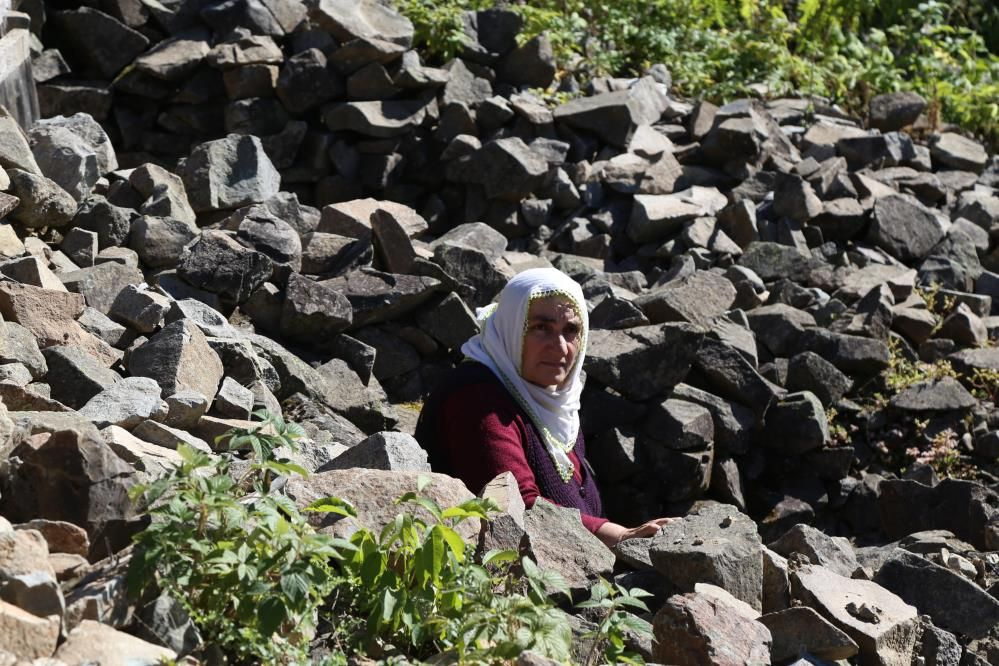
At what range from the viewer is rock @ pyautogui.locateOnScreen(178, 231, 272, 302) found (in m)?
5.86

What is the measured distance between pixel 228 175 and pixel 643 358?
256 cm

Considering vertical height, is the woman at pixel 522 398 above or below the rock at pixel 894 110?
above

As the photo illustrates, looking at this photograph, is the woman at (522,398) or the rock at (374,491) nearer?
the rock at (374,491)

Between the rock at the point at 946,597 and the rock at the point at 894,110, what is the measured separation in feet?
19.8

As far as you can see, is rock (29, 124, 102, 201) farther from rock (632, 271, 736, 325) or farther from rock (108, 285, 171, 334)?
rock (632, 271, 736, 325)

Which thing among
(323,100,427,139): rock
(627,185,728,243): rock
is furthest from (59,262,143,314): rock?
(627,185,728,243): rock

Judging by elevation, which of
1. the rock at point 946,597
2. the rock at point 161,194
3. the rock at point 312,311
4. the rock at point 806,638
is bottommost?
the rock at point 312,311

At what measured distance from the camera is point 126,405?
13.2 ft

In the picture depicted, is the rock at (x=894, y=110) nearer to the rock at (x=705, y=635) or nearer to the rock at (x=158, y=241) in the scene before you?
the rock at (x=158, y=241)

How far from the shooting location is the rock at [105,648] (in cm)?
247

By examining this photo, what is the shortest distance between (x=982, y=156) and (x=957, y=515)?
4685 millimetres

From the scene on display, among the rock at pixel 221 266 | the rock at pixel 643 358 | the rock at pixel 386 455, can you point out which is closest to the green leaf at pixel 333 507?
the rock at pixel 386 455

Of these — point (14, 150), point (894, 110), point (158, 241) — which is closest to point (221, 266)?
point (158, 241)

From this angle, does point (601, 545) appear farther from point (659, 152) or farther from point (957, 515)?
point (659, 152)
